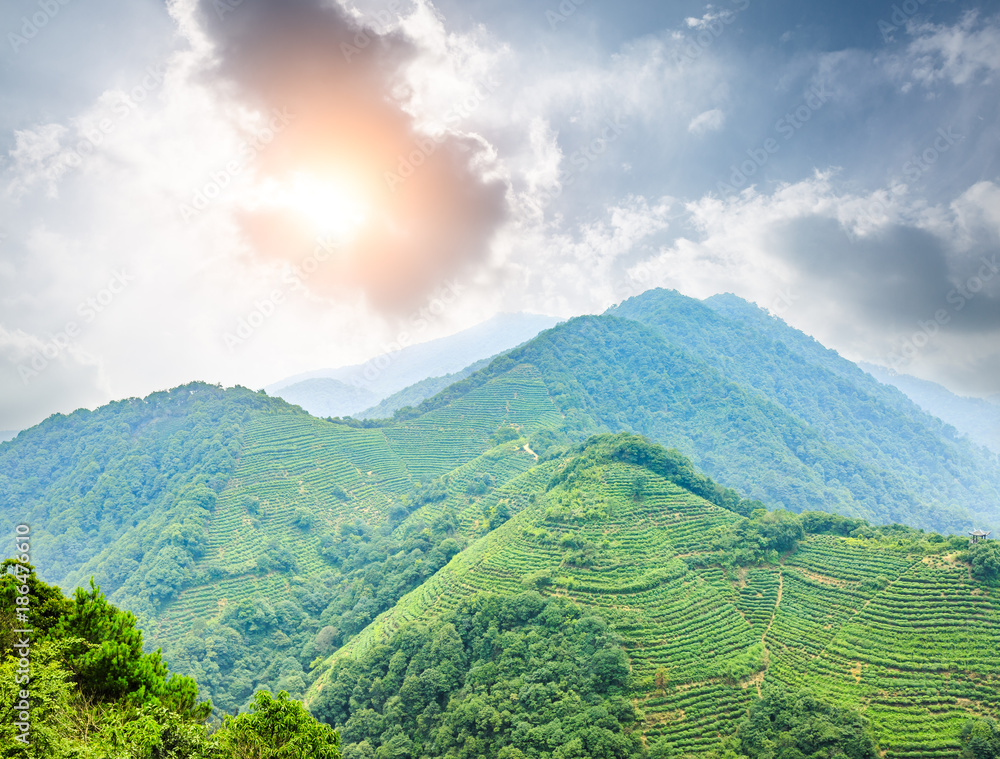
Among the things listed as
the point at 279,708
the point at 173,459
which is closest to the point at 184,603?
the point at 173,459

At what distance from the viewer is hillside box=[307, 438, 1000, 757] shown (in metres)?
23.7

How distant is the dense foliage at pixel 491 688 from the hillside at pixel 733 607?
3.28 feet

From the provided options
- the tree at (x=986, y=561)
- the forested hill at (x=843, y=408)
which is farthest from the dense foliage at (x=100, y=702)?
→ the forested hill at (x=843, y=408)

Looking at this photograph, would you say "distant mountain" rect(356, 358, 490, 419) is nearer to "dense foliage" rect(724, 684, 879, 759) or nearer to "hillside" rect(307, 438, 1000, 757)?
"hillside" rect(307, 438, 1000, 757)

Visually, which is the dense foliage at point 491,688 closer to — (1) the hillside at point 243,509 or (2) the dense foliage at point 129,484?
(1) the hillside at point 243,509

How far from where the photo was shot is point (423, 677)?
29531 millimetres

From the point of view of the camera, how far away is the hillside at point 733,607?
77.8 ft

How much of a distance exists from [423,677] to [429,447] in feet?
161

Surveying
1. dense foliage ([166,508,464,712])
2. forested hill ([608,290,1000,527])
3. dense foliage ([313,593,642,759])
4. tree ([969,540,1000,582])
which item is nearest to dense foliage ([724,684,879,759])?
dense foliage ([313,593,642,759])

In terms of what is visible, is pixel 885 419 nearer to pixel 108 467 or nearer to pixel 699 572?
pixel 699 572

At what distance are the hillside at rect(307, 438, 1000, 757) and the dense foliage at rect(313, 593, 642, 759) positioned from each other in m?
1.00

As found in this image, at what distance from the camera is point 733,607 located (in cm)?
3062

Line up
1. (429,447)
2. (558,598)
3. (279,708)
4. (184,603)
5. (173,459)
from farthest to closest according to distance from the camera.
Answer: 1. (429,447)
2. (173,459)
3. (184,603)
4. (558,598)
5. (279,708)

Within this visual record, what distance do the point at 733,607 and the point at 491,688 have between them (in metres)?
15.1
